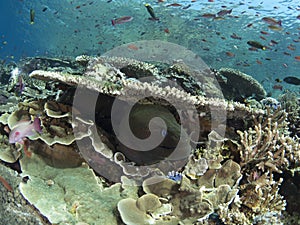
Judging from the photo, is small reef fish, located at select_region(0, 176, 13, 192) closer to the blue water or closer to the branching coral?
the branching coral

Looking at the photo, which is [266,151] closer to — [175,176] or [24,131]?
[175,176]

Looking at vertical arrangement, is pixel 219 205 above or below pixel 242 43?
above

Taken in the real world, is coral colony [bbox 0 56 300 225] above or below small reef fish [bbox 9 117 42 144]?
below

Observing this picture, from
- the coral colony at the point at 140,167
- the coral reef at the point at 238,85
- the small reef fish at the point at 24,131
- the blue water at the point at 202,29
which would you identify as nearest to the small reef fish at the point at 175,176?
the coral colony at the point at 140,167

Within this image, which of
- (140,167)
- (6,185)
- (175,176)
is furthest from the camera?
(140,167)

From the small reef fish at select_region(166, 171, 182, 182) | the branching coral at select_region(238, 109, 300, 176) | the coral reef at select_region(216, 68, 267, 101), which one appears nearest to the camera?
the small reef fish at select_region(166, 171, 182, 182)

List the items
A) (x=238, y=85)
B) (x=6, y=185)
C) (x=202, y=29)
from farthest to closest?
1. (x=202, y=29)
2. (x=238, y=85)
3. (x=6, y=185)

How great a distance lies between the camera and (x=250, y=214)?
8.71 ft

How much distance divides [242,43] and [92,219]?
101 ft

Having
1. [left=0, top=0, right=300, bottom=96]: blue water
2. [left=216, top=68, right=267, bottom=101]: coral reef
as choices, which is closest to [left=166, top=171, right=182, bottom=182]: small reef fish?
[left=216, top=68, right=267, bottom=101]: coral reef

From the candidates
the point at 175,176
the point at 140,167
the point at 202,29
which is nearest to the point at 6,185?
the point at 140,167

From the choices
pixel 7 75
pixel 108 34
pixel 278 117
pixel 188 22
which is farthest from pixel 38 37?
pixel 278 117

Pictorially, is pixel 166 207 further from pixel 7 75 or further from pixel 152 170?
pixel 7 75

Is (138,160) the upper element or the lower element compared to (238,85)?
upper
